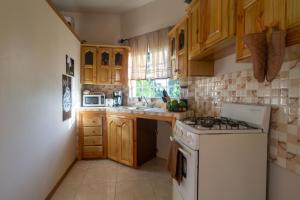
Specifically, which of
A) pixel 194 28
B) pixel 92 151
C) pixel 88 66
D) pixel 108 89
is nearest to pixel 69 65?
pixel 88 66

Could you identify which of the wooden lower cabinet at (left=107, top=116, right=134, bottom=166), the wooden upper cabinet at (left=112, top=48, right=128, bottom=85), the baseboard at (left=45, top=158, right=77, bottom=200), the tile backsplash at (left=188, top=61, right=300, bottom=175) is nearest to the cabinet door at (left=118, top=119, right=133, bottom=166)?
the wooden lower cabinet at (left=107, top=116, right=134, bottom=166)

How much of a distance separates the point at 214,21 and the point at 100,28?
10.4ft

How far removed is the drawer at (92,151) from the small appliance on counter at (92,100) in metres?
0.81

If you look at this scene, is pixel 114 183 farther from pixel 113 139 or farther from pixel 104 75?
pixel 104 75

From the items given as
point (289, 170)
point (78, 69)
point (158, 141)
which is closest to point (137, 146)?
point (158, 141)

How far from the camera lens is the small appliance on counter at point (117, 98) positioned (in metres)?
4.01

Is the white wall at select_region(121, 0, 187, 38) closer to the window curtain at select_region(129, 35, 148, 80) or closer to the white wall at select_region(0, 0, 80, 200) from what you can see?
the window curtain at select_region(129, 35, 148, 80)

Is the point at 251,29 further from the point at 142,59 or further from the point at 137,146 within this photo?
the point at 142,59

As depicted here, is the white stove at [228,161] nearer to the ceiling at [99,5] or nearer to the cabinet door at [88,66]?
the cabinet door at [88,66]

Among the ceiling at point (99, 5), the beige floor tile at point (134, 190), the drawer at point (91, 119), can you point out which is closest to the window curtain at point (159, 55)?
the ceiling at point (99, 5)

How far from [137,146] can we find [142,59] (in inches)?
64.4

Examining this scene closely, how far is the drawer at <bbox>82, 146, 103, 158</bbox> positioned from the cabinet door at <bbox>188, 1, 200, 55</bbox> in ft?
7.73

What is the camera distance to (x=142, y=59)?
382 centimetres

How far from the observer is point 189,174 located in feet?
4.98
